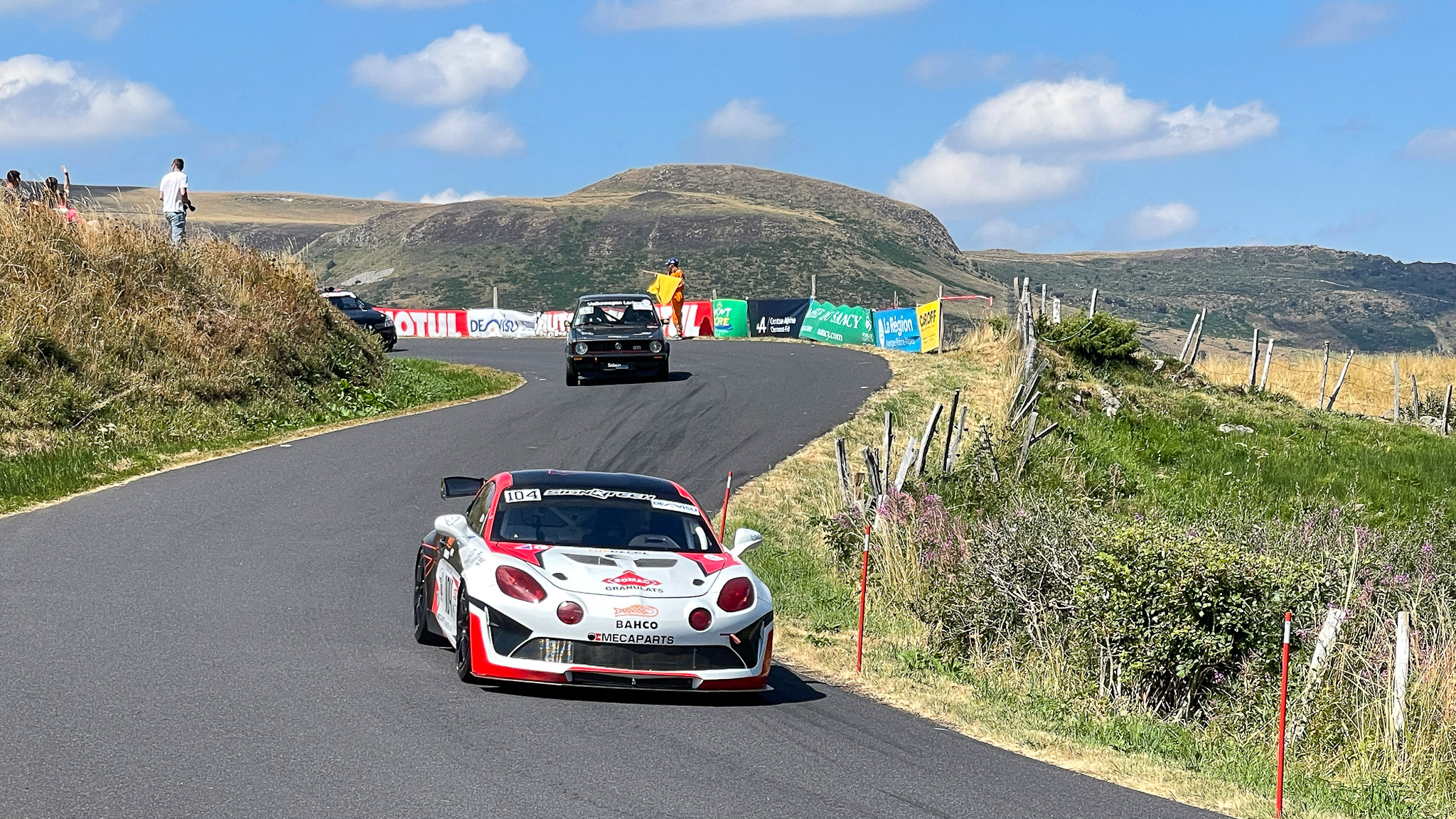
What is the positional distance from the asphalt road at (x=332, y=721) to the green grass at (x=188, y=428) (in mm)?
2472

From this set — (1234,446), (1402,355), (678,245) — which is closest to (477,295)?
(678,245)

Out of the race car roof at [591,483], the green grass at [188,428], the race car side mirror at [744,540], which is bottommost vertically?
the green grass at [188,428]

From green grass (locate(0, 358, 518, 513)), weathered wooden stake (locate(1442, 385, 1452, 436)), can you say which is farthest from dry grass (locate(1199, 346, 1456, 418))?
green grass (locate(0, 358, 518, 513))

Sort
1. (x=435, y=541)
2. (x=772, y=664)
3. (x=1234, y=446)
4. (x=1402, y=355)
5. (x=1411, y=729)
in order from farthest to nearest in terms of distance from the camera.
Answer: (x=1402, y=355) → (x=1234, y=446) → (x=772, y=664) → (x=435, y=541) → (x=1411, y=729)

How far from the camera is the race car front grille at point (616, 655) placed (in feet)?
29.7

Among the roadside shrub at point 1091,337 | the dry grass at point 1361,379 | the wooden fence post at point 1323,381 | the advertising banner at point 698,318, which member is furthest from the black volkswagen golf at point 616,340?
the wooden fence post at point 1323,381

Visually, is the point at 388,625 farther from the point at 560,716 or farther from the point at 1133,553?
the point at 1133,553

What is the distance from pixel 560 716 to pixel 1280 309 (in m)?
177

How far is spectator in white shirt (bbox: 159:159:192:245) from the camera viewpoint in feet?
86.1

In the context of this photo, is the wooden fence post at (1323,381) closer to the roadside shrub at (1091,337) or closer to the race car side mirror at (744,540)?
the roadside shrub at (1091,337)

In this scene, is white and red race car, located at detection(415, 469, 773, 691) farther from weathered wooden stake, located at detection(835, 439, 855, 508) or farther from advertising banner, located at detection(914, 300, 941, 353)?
advertising banner, located at detection(914, 300, 941, 353)

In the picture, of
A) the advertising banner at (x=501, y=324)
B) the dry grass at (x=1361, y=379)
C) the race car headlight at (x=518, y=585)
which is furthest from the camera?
the advertising banner at (x=501, y=324)

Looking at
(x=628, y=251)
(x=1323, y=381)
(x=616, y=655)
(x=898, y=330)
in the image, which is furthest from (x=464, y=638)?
(x=628, y=251)

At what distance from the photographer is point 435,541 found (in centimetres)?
1070
